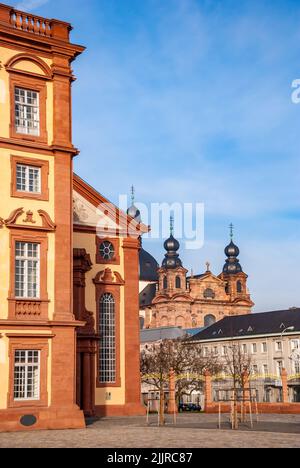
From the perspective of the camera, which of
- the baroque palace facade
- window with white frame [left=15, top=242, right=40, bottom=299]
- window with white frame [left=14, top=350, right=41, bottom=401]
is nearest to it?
window with white frame [left=14, top=350, right=41, bottom=401]

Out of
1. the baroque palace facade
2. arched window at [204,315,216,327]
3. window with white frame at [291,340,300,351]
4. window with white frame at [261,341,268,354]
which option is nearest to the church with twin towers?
arched window at [204,315,216,327]

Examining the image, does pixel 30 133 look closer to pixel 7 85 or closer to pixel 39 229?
pixel 7 85

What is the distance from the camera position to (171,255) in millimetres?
134000

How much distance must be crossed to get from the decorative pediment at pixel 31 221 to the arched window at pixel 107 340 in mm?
12040

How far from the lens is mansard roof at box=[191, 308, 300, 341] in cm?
8769

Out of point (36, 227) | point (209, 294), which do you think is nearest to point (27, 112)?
point (36, 227)

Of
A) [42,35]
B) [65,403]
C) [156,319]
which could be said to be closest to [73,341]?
[65,403]

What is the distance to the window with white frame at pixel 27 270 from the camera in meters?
28.2

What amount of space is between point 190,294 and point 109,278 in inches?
3601

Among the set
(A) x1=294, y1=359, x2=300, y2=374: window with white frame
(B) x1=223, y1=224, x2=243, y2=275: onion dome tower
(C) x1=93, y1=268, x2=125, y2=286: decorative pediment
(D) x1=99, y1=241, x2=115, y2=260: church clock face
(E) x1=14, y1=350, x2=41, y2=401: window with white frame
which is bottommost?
(E) x1=14, y1=350, x2=41, y2=401: window with white frame

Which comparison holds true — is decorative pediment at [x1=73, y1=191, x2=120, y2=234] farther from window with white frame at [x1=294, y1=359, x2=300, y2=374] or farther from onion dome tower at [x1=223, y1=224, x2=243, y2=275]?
onion dome tower at [x1=223, y1=224, x2=243, y2=275]

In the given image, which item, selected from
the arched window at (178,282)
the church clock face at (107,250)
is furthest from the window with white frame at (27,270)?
the arched window at (178,282)

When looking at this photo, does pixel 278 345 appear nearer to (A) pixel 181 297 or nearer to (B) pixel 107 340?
(A) pixel 181 297

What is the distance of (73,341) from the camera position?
28.5 m
